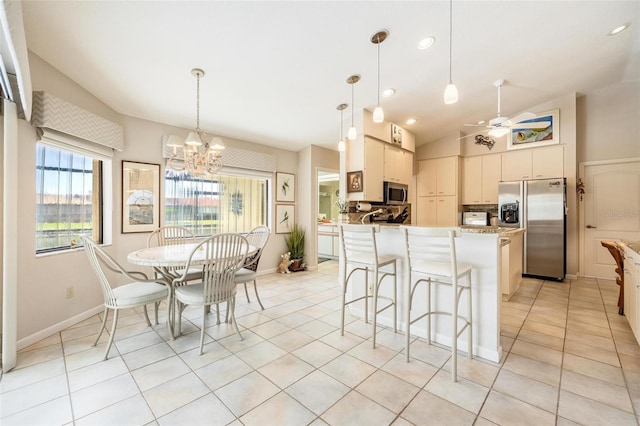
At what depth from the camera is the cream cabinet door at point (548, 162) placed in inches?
184

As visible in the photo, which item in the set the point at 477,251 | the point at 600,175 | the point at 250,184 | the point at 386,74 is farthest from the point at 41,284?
the point at 600,175

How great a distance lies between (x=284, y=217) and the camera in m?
5.27

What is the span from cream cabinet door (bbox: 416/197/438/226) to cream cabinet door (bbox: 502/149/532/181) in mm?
1410

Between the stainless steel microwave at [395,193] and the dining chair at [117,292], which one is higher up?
the stainless steel microwave at [395,193]

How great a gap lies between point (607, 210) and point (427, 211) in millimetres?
2908

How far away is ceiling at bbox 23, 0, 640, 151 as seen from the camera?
2.09 meters

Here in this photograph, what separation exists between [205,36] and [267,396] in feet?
9.27

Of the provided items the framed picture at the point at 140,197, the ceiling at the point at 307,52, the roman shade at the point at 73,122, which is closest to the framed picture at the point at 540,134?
the ceiling at the point at 307,52

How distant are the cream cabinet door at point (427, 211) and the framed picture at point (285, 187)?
298cm

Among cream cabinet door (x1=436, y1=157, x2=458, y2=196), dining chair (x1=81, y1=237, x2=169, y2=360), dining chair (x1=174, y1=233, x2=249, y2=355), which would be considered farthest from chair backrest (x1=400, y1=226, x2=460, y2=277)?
cream cabinet door (x1=436, y1=157, x2=458, y2=196)

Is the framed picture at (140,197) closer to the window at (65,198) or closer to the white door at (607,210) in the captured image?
the window at (65,198)

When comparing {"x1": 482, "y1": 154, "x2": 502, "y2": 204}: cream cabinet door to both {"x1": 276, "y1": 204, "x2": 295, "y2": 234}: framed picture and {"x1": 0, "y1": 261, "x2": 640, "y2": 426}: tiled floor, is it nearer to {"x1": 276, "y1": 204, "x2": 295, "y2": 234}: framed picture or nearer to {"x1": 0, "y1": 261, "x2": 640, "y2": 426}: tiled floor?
{"x1": 0, "y1": 261, "x2": 640, "y2": 426}: tiled floor

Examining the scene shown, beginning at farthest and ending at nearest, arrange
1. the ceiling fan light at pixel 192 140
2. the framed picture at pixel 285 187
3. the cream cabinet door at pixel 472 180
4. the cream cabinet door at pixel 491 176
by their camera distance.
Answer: the cream cabinet door at pixel 472 180
the cream cabinet door at pixel 491 176
the framed picture at pixel 285 187
the ceiling fan light at pixel 192 140

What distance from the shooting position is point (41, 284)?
2.51 meters
